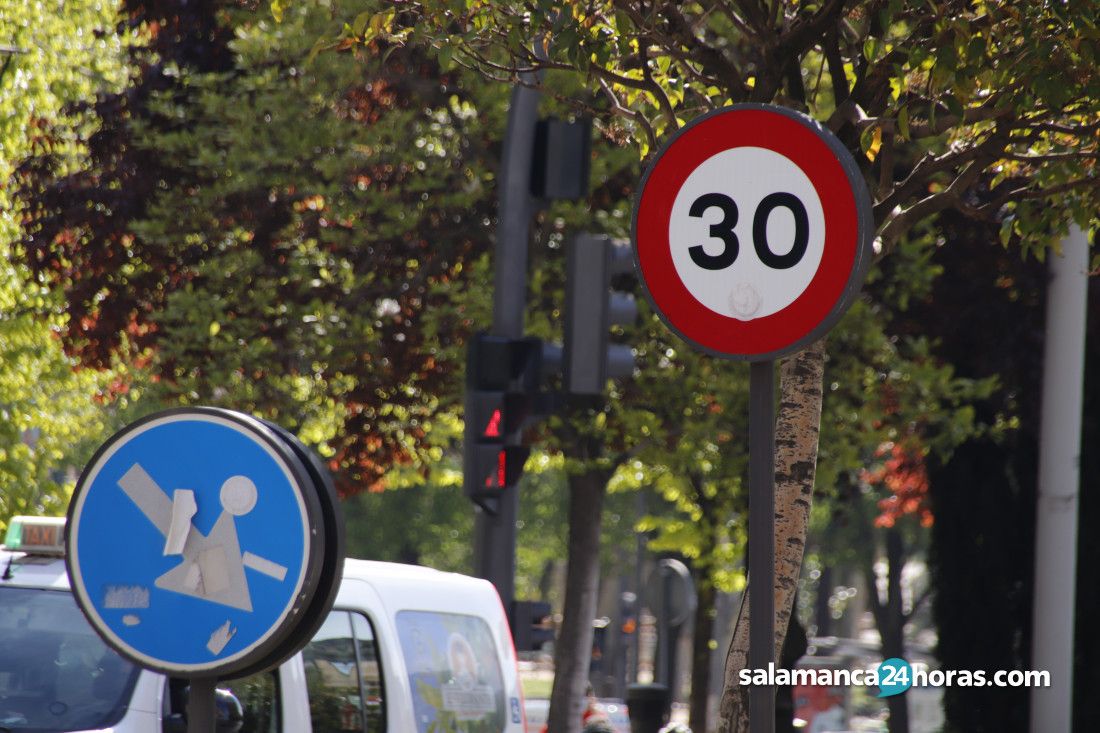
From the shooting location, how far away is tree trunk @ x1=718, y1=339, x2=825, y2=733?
15.8 feet

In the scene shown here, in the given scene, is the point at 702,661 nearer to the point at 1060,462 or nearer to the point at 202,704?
the point at 1060,462

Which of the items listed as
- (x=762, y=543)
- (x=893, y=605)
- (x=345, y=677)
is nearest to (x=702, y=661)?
(x=345, y=677)

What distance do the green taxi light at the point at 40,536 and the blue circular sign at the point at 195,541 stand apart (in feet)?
7.88

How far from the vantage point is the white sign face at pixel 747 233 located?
3266 millimetres

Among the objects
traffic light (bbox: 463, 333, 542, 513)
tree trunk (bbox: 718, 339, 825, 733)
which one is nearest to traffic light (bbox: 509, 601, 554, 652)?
traffic light (bbox: 463, 333, 542, 513)

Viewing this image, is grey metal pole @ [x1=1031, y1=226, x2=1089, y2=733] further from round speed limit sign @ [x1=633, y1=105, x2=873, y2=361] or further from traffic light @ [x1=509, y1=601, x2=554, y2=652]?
round speed limit sign @ [x1=633, y1=105, x2=873, y2=361]

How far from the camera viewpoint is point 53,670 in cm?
510

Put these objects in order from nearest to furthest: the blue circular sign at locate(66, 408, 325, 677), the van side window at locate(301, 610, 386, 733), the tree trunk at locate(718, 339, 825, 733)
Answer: the blue circular sign at locate(66, 408, 325, 677) → the tree trunk at locate(718, 339, 825, 733) → the van side window at locate(301, 610, 386, 733)

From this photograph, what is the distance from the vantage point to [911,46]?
5.32 metres

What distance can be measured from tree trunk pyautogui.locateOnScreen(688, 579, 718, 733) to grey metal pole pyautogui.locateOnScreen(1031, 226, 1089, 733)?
686 centimetres

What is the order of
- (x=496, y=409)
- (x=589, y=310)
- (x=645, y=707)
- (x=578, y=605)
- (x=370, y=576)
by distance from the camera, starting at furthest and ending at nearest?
(x=645, y=707), (x=578, y=605), (x=496, y=409), (x=589, y=310), (x=370, y=576)

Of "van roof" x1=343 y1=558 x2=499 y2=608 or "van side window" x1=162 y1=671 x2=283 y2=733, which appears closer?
"van side window" x1=162 y1=671 x2=283 y2=733

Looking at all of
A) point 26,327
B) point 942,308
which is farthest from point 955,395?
point 26,327

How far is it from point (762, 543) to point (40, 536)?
10.2 ft
